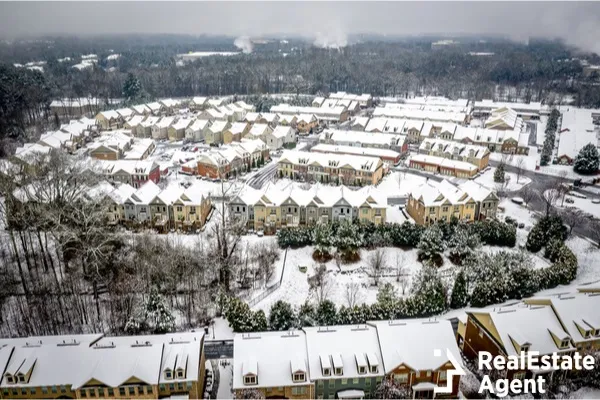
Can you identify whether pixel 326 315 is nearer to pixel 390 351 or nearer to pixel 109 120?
pixel 390 351

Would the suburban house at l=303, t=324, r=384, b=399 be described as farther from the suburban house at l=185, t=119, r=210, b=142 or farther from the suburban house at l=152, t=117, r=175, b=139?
the suburban house at l=152, t=117, r=175, b=139

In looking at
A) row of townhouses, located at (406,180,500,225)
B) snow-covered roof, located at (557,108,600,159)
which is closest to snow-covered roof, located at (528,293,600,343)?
row of townhouses, located at (406,180,500,225)

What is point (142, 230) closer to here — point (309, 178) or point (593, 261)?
point (309, 178)

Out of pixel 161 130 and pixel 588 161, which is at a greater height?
pixel 588 161

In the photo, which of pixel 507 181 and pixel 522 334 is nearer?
pixel 522 334

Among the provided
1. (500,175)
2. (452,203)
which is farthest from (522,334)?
(500,175)
